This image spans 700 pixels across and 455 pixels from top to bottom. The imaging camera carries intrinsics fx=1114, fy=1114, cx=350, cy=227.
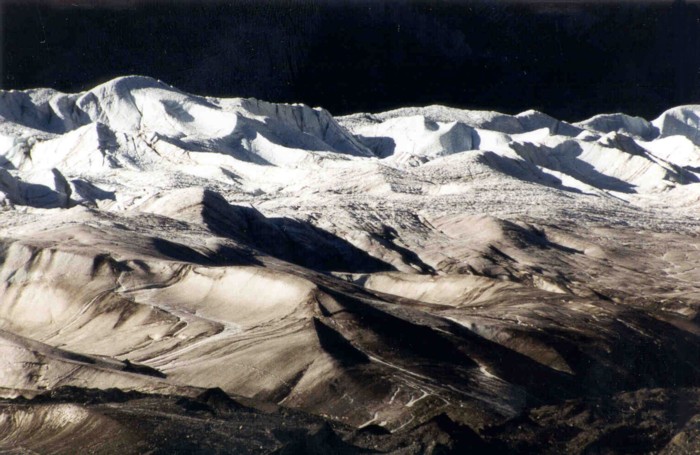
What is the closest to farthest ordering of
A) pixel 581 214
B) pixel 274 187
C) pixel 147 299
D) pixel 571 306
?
1. pixel 147 299
2. pixel 571 306
3. pixel 581 214
4. pixel 274 187

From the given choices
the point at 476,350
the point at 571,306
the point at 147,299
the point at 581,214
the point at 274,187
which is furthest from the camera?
the point at 274,187

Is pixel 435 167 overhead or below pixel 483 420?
below

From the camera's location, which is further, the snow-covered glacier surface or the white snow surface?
the white snow surface

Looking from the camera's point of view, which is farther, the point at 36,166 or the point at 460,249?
the point at 36,166

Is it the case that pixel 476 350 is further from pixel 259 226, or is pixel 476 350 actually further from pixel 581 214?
pixel 581 214

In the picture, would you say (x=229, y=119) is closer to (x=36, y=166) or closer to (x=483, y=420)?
(x=36, y=166)

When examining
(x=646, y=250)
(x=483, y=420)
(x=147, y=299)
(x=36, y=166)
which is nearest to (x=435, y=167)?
(x=646, y=250)

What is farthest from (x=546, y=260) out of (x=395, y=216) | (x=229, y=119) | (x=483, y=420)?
(x=229, y=119)

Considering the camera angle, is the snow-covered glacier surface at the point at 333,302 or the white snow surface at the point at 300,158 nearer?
the snow-covered glacier surface at the point at 333,302
